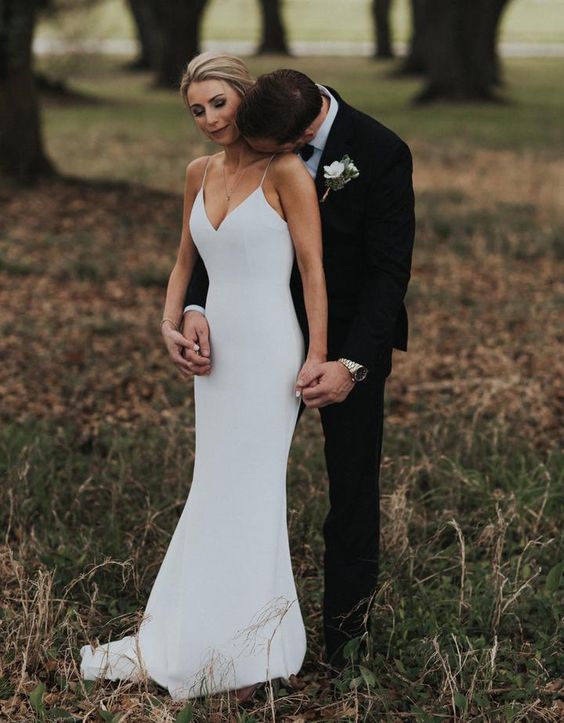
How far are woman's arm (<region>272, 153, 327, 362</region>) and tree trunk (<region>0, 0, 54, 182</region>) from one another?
391 inches

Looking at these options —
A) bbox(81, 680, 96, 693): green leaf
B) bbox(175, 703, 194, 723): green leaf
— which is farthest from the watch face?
bbox(81, 680, 96, 693): green leaf

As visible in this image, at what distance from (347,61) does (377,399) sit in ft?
136

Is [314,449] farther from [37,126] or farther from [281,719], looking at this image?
[37,126]

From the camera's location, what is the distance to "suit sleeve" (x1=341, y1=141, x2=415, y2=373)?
3.34m

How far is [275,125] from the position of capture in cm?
314

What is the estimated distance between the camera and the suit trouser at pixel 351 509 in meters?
→ 3.62

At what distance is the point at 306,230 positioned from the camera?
3.31 metres

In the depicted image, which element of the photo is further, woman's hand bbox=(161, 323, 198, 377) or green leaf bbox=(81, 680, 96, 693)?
green leaf bbox=(81, 680, 96, 693)

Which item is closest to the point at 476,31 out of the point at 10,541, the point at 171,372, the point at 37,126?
the point at 37,126

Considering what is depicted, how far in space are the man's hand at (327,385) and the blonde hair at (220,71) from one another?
87cm

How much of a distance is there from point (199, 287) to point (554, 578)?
1.95 m

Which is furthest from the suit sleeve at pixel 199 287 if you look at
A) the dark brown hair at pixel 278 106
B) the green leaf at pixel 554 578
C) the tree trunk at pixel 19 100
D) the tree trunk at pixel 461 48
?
the tree trunk at pixel 461 48

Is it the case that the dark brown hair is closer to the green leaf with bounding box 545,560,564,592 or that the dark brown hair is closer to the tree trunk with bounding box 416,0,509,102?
the green leaf with bounding box 545,560,564,592

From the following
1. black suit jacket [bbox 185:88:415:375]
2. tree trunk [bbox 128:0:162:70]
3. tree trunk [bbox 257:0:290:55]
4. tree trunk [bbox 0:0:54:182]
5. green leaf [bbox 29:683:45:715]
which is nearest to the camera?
black suit jacket [bbox 185:88:415:375]
